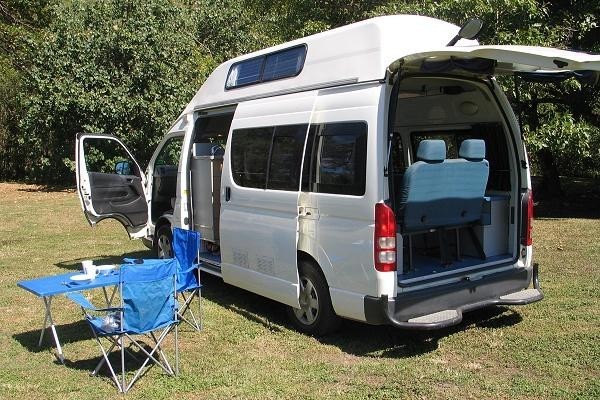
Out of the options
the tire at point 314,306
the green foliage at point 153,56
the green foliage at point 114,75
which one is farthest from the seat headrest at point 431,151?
the green foliage at point 114,75

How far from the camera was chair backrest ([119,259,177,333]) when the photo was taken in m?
4.41

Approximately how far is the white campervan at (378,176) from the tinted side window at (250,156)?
20 millimetres

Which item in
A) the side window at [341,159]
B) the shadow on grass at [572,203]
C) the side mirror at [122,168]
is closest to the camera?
the side window at [341,159]

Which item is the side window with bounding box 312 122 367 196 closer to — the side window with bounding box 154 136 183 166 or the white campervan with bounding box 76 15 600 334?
the white campervan with bounding box 76 15 600 334

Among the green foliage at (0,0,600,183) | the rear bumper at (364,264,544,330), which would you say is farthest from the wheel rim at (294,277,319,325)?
the green foliage at (0,0,600,183)

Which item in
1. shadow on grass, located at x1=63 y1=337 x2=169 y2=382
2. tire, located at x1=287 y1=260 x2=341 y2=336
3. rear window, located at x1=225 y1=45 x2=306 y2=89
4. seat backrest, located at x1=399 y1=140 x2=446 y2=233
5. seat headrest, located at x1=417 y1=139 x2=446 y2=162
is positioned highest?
rear window, located at x1=225 y1=45 x2=306 y2=89

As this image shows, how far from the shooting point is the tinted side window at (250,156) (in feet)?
19.8

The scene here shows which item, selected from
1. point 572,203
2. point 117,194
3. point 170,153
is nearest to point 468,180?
point 170,153

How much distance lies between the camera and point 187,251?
5.87 meters

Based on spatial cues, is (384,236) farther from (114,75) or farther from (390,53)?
(114,75)

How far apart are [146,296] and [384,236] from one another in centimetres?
186

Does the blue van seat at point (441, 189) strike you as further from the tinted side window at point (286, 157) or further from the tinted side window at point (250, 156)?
the tinted side window at point (250, 156)

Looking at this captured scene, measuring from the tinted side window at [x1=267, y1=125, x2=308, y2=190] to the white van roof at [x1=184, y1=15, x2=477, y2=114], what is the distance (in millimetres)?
421

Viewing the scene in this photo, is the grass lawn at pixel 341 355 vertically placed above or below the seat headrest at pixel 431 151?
below
